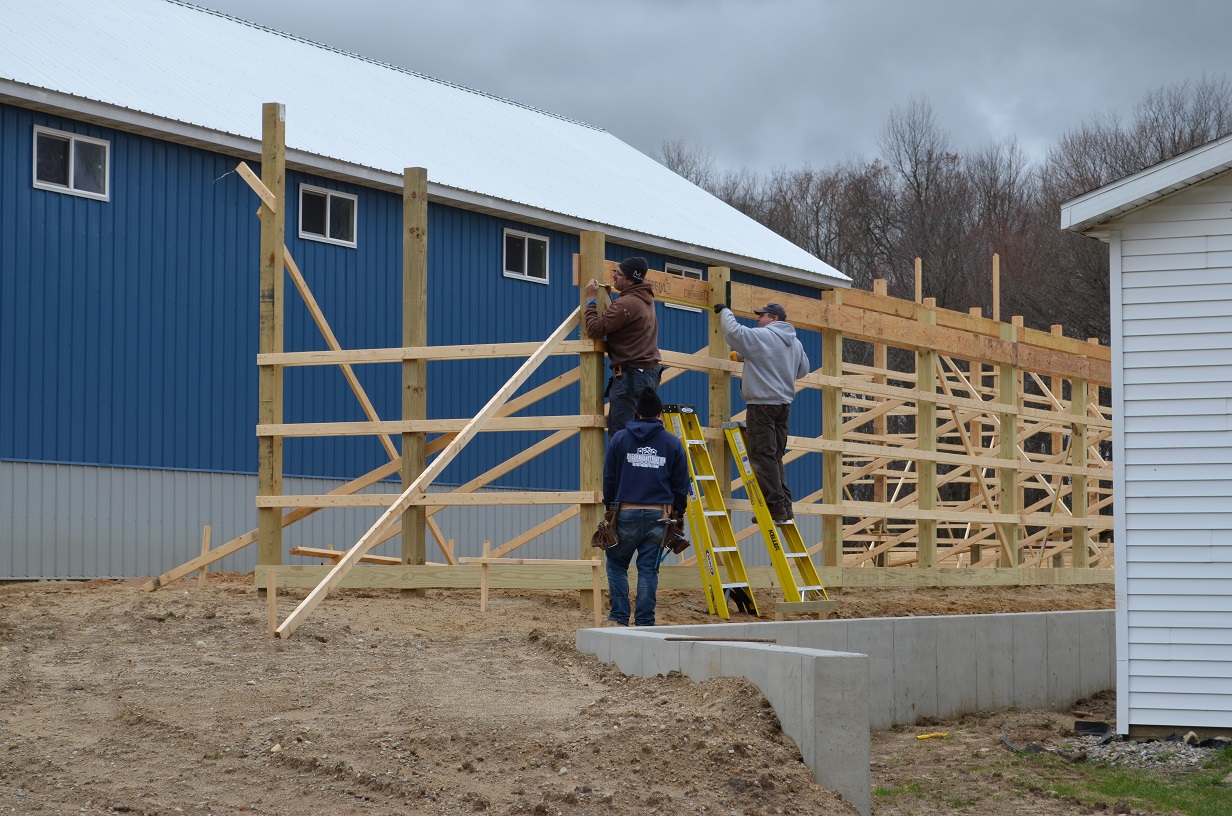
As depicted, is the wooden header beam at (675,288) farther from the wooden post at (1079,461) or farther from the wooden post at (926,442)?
the wooden post at (1079,461)

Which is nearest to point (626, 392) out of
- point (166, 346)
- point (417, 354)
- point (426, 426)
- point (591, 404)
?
point (591, 404)

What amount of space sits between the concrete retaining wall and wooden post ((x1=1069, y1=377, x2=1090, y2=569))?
13.9 feet

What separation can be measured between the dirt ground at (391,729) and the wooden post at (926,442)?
393 centimetres

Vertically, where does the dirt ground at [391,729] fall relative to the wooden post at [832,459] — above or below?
below

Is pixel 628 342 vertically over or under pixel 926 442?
over

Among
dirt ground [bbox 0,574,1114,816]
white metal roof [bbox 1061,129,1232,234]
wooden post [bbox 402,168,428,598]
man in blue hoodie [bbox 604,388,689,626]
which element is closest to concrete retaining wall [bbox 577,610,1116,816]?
dirt ground [bbox 0,574,1114,816]

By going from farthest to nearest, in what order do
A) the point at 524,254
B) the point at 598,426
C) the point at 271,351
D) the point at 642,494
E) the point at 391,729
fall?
the point at 524,254
the point at 271,351
the point at 598,426
the point at 642,494
the point at 391,729

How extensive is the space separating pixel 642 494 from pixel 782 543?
202 cm

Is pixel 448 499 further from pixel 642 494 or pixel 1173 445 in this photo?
pixel 1173 445

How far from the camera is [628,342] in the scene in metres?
11.2

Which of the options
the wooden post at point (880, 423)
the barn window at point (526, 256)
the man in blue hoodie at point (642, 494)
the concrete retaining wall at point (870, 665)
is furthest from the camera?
the barn window at point (526, 256)

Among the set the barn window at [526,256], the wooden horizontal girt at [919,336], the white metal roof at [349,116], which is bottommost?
the wooden horizontal girt at [919,336]

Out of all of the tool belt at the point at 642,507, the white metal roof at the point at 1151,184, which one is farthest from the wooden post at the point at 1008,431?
the tool belt at the point at 642,507

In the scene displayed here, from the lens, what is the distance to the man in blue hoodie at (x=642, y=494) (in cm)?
1026
